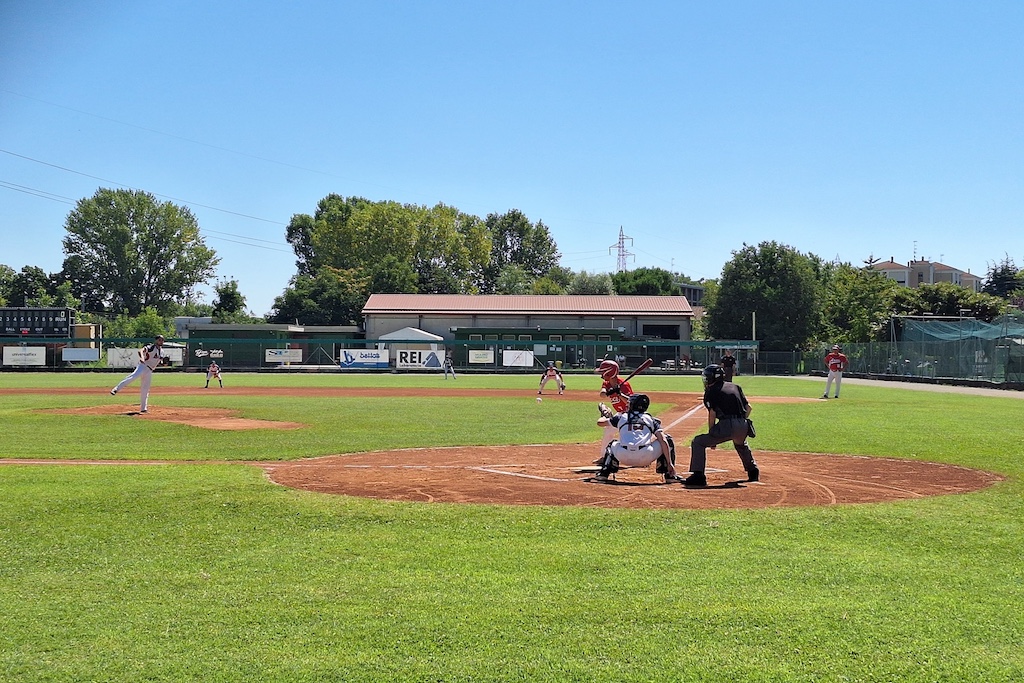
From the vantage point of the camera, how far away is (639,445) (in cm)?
1114

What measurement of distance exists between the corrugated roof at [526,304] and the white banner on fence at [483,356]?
11.1m

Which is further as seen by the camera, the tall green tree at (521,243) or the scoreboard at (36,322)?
the tall green tree at (521,243)

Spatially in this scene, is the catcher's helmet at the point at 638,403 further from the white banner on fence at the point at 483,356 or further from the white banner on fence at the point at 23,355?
the white banner on fence at the point at 23,355

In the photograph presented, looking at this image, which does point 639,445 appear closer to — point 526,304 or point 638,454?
point 638,454

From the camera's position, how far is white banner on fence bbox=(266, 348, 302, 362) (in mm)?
72500

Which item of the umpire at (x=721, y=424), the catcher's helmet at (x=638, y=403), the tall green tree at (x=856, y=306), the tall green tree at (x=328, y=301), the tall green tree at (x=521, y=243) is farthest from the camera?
the tall green tree at (x=521, y=243)

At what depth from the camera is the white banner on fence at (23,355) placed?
69812 millimetres

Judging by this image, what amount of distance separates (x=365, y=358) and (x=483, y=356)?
30.5 ft

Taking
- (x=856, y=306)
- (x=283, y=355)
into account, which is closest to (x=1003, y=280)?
(x=856, y=306)

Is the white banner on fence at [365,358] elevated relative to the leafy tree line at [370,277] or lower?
lower

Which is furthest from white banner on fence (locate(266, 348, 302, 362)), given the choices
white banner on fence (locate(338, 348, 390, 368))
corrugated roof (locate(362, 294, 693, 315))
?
corrugated roof (locate(362, 294, 693, 315))

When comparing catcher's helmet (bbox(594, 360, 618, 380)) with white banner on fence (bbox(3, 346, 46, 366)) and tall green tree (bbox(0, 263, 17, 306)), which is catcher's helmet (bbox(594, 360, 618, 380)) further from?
tall green tree (bbox(0, 263, 17, 306))

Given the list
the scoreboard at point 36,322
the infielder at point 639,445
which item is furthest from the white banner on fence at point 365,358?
the infielder at point 639,445

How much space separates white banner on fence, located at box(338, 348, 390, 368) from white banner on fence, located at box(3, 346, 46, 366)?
890 inches
